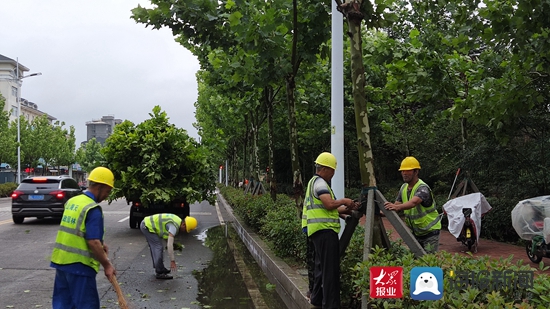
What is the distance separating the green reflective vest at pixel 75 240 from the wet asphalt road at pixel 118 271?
4.72ft

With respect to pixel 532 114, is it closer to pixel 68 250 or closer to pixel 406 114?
pixel 406 114

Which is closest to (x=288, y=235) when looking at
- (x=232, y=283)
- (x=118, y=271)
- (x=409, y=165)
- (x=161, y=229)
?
(x=232, y=283)

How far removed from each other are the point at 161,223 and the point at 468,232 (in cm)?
629

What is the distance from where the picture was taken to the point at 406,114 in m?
19.5

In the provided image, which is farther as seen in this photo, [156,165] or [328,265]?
[156,165]

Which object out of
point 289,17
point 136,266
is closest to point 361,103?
point 289,17

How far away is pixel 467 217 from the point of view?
34.9 feet

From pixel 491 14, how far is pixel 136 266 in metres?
7.43

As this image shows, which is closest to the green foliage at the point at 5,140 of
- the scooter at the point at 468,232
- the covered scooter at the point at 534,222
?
the scooter at the point at 468,232

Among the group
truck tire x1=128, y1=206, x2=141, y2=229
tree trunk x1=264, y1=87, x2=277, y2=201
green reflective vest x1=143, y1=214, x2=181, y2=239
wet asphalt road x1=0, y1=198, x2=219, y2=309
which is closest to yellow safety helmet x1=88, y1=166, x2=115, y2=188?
wet asphalt road x1=0, y1=198, x2=219, y2=309

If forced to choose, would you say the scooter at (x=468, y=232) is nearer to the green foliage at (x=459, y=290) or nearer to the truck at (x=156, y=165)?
the green foliage at (x=459, y=290)

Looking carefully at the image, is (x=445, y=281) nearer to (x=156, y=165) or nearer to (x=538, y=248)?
(x=538, y=248)

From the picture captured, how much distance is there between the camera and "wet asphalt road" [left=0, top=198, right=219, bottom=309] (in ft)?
23.1

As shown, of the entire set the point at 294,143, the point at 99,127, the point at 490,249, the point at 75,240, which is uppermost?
the point at 99,127
